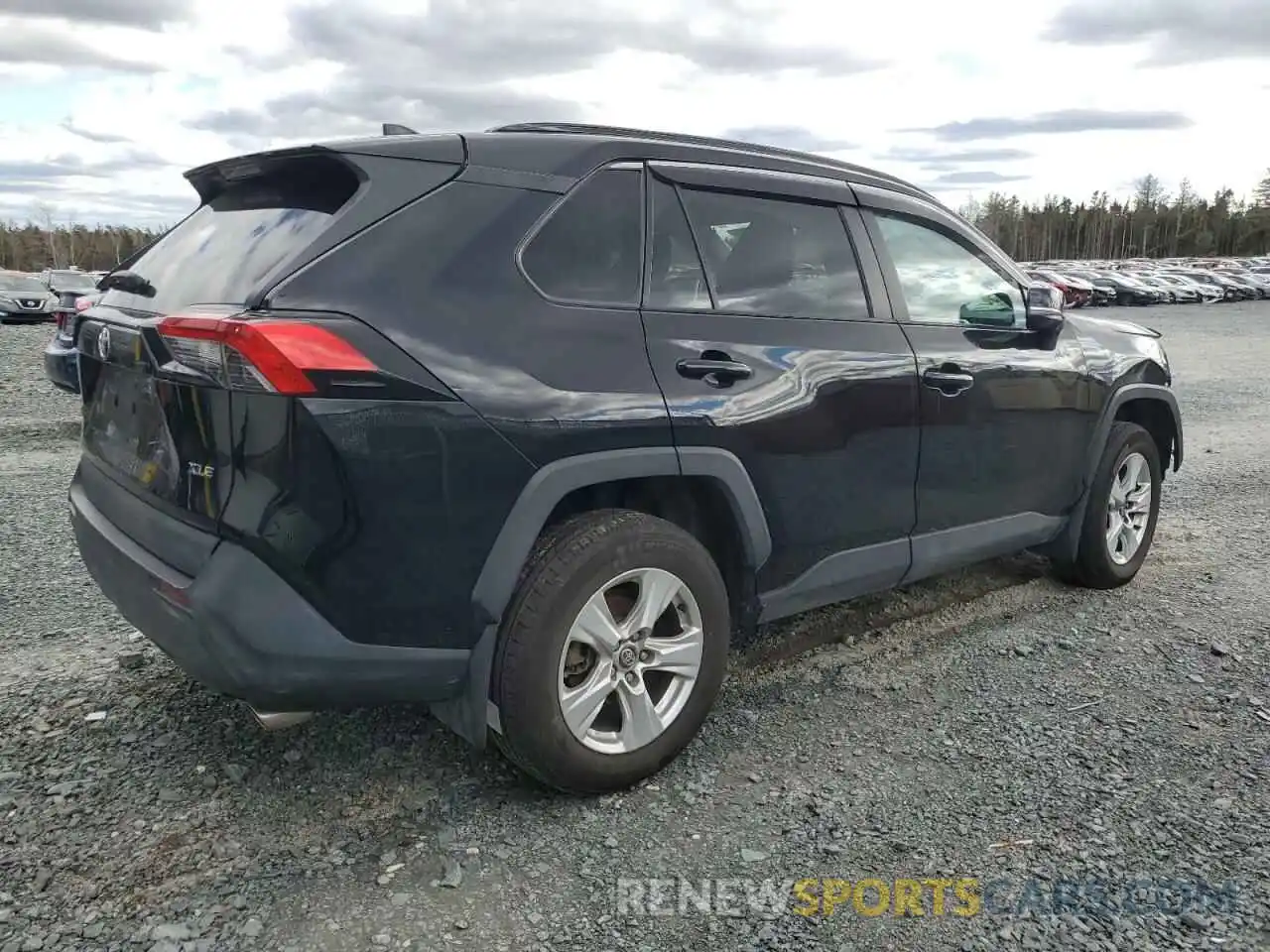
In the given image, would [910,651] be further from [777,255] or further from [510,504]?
[510,504]

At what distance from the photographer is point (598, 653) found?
106 inches

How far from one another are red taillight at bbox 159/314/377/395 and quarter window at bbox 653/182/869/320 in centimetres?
109

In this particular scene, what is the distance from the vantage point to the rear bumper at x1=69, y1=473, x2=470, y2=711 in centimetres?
224

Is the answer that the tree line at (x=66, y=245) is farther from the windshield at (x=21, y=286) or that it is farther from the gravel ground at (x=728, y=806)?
the gravel ground at (x=728, y=806)

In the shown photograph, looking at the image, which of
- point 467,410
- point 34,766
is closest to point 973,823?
point 467,410

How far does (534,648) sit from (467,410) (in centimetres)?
64

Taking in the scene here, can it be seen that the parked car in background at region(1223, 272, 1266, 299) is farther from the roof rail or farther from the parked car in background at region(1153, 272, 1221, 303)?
the roof rail

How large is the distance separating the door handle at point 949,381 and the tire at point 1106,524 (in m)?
1.21

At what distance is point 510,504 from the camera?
2.46 meters

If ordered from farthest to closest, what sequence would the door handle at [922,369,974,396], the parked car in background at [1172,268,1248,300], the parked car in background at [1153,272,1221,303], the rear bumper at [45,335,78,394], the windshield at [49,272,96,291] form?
the parked car in background at [1172,268,1248,300], the parked car in background at [1153,272,1221,303], the windshield at [49,272,96,291], the rear bumper at [45,335,78,394], the door handle at [922,369,974,396]

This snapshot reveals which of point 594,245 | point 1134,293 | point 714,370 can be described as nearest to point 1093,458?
point 714,370

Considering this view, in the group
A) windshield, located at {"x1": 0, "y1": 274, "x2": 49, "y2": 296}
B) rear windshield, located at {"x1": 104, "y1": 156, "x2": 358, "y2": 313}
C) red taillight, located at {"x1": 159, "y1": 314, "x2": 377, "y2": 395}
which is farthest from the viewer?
windshield, located at {"x1": 0, "y1": 274, "x2": 49, "y2": 296}

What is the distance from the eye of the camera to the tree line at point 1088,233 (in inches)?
3454

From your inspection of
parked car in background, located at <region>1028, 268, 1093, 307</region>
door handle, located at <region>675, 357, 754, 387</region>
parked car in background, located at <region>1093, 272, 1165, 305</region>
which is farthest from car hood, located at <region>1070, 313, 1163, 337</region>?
parked car in background, located at <region>1093, 272, 1165, 305</region>
